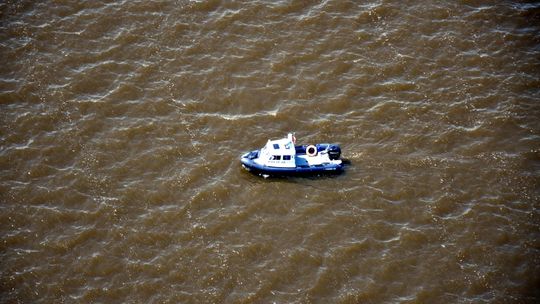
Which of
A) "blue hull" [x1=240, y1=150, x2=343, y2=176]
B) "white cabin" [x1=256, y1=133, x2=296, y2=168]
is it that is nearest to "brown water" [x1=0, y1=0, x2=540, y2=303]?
"blue hull" [x1=240, y1=150, x2=343, y2=176]

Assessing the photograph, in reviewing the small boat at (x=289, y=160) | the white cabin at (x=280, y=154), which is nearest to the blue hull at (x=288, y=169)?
the small boat at (x=289, y=160)

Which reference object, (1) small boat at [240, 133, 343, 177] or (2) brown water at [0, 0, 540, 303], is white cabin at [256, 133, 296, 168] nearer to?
(1) small boat at [240, 133, 343, 177]

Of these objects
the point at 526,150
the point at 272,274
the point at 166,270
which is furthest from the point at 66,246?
the point at 526,150

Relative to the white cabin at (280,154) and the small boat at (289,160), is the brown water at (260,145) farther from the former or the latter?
the white cabin at (280,154)

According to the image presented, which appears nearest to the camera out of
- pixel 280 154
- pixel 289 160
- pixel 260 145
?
pixel 280 154

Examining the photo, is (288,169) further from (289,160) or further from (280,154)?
(280,154)

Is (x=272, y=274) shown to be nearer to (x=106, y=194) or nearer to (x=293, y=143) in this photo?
(x=293, y=143)

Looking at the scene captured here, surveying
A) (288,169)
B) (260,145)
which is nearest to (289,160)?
(288,169)
